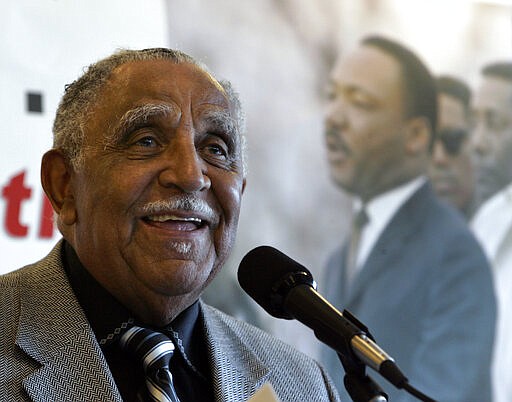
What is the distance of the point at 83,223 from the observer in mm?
1928

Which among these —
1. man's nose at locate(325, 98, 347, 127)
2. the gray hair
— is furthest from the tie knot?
man's nose at locate(325, 98, 347, 127)

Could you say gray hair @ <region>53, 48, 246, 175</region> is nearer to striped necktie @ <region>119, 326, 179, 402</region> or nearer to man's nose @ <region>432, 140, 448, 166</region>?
striped necktie @ <region>119, 326, 179, 402</region>

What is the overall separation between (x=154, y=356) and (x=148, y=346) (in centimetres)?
3

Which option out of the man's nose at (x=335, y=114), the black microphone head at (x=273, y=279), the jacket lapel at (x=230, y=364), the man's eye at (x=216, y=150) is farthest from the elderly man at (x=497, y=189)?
the black microphone head at (x=273, y=279)

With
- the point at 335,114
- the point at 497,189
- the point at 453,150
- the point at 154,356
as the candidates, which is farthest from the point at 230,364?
the point at 497,189

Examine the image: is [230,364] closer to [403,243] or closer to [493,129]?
[403,243]

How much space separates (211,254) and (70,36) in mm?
1515

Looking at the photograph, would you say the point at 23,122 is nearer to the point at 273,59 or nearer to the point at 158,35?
the point at 158,35

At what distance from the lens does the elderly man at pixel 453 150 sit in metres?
3.87

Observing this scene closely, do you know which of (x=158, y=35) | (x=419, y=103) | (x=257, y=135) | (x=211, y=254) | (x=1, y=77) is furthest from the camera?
(x=419, y=103)

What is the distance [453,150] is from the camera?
12.8 ft

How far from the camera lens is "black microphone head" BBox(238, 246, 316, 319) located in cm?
163

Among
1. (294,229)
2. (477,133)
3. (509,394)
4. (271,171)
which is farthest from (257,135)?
(509,394)

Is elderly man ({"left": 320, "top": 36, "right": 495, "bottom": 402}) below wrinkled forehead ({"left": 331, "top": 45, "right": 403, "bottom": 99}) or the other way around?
below
